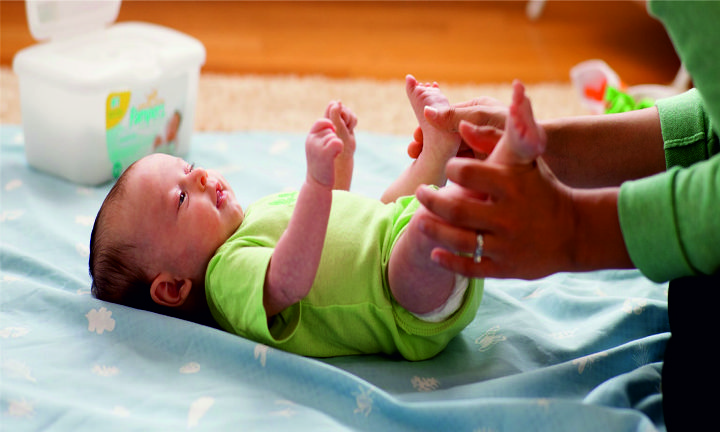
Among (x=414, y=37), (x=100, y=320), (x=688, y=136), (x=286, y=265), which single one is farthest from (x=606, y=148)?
(x=414, y=37)

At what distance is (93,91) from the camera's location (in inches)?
54.1

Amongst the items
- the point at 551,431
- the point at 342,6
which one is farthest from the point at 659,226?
the point at 342,6

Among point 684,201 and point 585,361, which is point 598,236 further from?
point 585,361

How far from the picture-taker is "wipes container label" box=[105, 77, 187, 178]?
1424 millimetres

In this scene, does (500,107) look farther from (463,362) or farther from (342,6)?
(342,6)

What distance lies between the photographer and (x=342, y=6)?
2.70 metres

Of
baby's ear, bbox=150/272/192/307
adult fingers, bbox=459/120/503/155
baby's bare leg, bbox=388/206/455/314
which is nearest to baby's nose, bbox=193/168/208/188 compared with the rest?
baby's ear, bbox=150/272/192/307

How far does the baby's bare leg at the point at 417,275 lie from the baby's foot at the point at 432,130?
8.2 inches

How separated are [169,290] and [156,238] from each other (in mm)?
74

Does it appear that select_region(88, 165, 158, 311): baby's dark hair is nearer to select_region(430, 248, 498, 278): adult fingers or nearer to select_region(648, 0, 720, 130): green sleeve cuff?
select_region(430, 248, 498, 278): adult fingers

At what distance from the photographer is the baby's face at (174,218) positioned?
0.97 meters

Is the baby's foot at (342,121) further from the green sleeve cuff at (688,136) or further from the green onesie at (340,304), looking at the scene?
the green sleeve cuff at (688,136)

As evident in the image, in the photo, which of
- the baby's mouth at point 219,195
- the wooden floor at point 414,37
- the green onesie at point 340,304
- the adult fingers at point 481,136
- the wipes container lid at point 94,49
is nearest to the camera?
the adult fingers at point 481,136

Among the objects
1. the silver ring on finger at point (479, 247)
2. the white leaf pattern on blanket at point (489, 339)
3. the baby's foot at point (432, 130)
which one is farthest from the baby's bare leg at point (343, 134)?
the silver ring on finger at point (479, 247)
